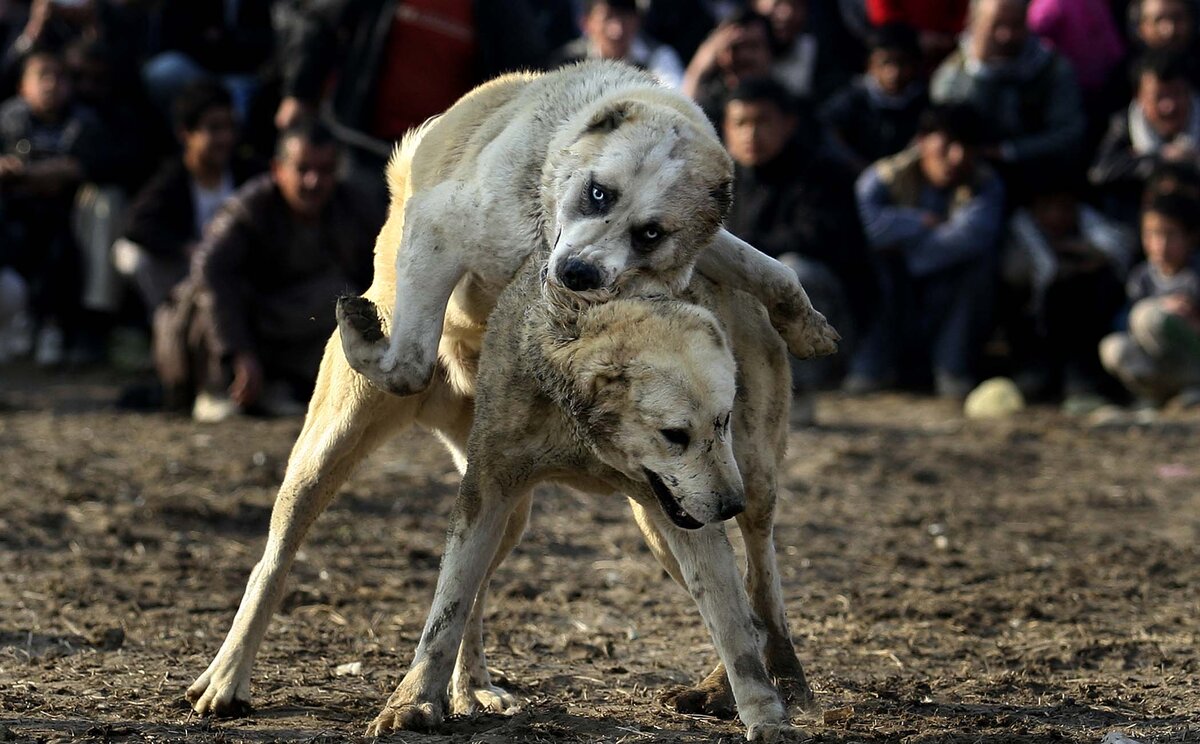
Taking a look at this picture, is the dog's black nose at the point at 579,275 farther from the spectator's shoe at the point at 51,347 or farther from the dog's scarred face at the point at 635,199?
the spectator's shoe at the point at 51,347

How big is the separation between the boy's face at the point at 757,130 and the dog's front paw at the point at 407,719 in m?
5.88

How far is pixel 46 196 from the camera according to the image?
11.1 m

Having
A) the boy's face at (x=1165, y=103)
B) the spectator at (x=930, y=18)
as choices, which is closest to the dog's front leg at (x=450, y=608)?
the boy's face at (x=1165, y=103)

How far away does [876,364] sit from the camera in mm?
10422

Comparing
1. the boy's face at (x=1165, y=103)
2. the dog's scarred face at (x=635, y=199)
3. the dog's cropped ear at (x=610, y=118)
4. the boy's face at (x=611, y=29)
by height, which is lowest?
the dog's scarred face at (x=635, y=199)

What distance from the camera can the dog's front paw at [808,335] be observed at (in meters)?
4.66

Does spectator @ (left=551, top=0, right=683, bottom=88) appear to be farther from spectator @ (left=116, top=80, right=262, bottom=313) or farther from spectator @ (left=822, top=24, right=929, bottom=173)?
spectator @ (left=116, top=80, right=262, bottom=313)

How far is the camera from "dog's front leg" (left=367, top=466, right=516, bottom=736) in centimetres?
420

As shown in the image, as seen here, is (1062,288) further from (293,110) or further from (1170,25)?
(293,110)

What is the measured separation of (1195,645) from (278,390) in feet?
18.3

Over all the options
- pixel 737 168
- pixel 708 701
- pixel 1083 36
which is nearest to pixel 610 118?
pixel 708 701

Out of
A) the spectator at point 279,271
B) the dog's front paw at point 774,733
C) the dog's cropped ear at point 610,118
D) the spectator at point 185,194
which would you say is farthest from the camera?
the spectator at point 185,194

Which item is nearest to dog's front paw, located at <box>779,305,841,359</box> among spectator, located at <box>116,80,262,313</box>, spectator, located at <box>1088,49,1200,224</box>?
spectator, located at <box>1088,49,1200,224</box>

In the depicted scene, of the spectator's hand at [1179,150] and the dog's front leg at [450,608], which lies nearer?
the dog's front leg at [450,608]
